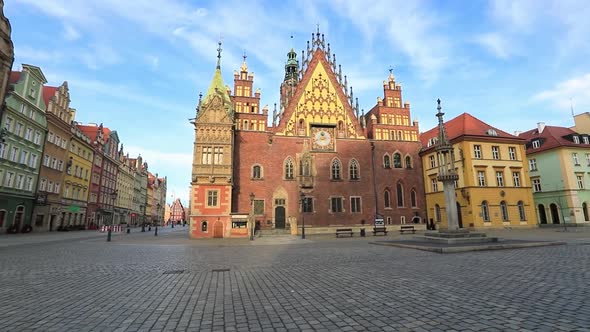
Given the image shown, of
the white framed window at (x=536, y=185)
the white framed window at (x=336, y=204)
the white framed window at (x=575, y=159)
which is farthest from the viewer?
the white framed window at (x=536, y=185)

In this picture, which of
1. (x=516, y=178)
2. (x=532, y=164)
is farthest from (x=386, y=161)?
(x=532, y=164)

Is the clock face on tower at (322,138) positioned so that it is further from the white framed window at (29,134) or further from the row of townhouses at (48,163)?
the white framed window at (29,134)

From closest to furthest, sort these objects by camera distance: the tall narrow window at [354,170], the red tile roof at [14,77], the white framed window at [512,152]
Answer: the red tile roof at [14,77], the white framed window at [512,152], the tall narrow window at [354,170]

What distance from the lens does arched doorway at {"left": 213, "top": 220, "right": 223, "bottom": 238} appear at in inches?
1115

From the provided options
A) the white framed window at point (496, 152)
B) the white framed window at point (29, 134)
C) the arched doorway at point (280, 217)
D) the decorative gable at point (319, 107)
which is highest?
the decorative gable at point (319, 107)

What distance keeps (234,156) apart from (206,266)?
2311 cm

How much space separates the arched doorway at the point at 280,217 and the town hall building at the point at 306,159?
4.5 inches

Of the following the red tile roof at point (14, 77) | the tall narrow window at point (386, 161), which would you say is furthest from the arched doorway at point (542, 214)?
the red tile roof at point (14, 77)

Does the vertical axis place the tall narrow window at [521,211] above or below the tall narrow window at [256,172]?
below

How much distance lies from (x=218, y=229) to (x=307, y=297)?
79.4 ft

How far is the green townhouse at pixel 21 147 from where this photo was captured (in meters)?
28.8

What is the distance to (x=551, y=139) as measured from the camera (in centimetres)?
3812

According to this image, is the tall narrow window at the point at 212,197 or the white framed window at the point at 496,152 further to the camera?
the white framed window at the point at 496,152

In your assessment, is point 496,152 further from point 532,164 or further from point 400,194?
point 400,194
